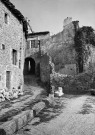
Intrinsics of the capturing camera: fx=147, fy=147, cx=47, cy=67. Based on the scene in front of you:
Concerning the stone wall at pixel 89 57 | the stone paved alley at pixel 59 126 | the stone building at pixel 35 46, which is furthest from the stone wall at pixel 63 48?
the stone paved alley at pixel 59 126

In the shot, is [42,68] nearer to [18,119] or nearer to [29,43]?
[29,43]

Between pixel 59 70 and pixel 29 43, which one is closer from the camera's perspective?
pixel 59 70

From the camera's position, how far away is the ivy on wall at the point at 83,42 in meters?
21.7

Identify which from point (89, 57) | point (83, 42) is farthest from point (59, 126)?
point (83, 42)

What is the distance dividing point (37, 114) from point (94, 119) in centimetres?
276

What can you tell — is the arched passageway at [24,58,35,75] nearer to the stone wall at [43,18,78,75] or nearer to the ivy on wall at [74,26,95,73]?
the stone wall at [43,18,78,75]

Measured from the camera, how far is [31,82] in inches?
841

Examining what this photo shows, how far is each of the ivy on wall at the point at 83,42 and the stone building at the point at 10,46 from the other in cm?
954

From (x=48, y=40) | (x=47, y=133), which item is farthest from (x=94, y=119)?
(x=48, y=40)

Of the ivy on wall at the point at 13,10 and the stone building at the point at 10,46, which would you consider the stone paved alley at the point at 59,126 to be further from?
the ivy on wall at the point at 13,10

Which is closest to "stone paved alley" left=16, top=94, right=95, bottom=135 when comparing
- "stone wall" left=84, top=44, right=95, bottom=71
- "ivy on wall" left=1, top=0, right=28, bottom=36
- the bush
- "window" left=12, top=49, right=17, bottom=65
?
the bush

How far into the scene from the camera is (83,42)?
73.5 ft

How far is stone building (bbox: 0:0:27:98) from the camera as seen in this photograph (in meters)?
12.6

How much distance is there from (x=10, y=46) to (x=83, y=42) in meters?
12.4
